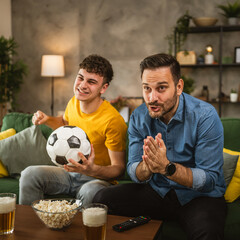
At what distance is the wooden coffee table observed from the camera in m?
1.19

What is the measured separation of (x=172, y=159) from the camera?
169 centimetres

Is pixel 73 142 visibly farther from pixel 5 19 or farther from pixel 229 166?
pixel 5 19

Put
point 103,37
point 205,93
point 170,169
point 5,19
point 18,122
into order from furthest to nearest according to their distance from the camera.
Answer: point 5,19 < point 103,37 < point 205,93 < point 18,122 < point 170,169

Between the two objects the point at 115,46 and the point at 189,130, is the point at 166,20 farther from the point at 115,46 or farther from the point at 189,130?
the point at 189,130

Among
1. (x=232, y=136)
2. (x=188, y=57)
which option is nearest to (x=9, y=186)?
(x=232, y=136)

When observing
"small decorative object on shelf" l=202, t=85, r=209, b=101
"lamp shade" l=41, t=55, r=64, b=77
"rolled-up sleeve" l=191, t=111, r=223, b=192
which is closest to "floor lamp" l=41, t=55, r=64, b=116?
"lamp shade" l=41, t=55, r=64, b=77

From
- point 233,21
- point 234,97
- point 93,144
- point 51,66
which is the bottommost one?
point 93,144

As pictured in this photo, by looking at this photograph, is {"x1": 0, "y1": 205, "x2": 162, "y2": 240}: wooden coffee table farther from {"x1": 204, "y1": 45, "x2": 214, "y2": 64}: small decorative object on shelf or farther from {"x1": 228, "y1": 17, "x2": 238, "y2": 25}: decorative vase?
{"x1": 228, "y1": 17, "x2": 238, "y2": 25}: decorative vase

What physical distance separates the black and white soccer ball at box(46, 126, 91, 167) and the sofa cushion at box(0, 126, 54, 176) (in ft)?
2.68

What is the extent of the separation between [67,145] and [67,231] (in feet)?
1.36

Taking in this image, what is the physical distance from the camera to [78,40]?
526 centimetres

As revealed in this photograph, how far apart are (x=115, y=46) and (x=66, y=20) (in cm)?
98

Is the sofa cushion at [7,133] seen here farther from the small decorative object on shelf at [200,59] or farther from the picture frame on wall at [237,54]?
the picture frame on wall at [237,54]

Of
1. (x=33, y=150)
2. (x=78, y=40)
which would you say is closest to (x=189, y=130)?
(x=33, y=150)
